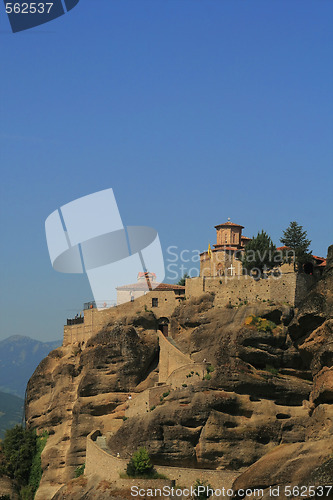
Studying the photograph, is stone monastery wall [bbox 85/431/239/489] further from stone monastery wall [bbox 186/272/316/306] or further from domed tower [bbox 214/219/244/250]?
domed tower [bbox 214/219/244/250]

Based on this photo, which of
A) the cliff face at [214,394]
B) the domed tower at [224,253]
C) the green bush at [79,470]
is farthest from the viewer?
the domed tower at [224,253]

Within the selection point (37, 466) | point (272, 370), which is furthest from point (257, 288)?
point (37, 466)

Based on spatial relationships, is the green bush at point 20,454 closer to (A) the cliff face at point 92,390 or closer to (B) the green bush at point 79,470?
(A) the cliff face at point 92,390

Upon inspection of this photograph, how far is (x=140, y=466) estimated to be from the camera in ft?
199

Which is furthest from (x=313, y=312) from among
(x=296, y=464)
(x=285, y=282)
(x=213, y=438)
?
(x=285, y=282)

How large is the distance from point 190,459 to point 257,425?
16.9ft

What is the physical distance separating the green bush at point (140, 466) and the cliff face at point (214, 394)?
131cm

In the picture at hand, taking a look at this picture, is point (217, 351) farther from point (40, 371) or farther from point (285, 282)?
point (40, 371)

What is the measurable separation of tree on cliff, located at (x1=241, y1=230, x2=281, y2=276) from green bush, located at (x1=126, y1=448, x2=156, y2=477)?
20.5 m

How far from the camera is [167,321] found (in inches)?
3100

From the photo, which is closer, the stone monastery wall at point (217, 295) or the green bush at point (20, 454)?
the stone monastery wall at point (217, 295)

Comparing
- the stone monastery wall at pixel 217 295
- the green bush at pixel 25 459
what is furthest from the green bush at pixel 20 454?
the stone monastery wall at pixel 217 295

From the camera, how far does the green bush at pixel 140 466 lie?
60.5m
